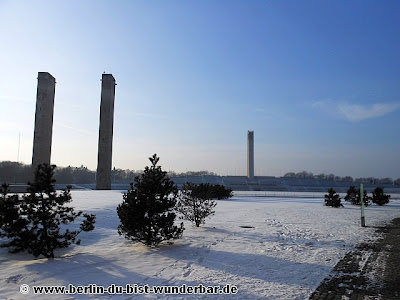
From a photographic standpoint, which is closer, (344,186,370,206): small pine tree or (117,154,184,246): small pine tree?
(117,154,184,246): small pine tree

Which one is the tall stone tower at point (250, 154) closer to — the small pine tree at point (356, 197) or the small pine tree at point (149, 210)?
the small pine tree at point (356, 197)

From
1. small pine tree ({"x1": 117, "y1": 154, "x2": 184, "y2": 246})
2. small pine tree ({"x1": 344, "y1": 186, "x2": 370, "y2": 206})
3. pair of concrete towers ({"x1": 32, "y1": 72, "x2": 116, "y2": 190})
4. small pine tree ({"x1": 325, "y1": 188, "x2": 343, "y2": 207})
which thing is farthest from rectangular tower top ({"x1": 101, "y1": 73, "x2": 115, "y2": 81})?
small pine tree ({"x1": 117, "y1": 154, "x2": 184, "y2": 246})

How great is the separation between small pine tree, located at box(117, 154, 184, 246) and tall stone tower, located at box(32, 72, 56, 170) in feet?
116

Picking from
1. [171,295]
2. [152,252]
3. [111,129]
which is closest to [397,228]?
[152,252]

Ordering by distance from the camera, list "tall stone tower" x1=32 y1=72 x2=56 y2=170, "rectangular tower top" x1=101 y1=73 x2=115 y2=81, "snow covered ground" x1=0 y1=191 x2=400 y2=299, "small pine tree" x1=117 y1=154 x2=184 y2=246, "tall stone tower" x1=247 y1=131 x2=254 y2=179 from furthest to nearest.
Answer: "tall stone tower" x1=247 y1=131 x2=254 y2=179
"rectangular tower top" x1=101 y1=73 x2=115 y2=81
"tall stone tower" x1=32 y1=72 x2=56 y2=170
"small pine tree" x1=117 y1=154 x2=184 y2=246
"snow covered ground" x1=0 y1=191 x2=400 y2=299

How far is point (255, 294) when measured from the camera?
5496 millimetres

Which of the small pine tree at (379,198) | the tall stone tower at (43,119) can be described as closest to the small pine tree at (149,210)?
the small pine tree at (379,198)

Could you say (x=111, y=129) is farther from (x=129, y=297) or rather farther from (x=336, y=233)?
(x=129, y=297)

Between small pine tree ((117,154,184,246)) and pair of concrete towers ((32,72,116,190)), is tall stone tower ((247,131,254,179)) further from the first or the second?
small pine tree ((117,154,184,246))

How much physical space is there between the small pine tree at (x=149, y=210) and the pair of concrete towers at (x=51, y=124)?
3457 cm

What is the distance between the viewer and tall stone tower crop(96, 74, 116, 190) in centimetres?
4256

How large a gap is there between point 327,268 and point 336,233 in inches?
213

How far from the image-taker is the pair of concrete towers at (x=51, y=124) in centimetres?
4041

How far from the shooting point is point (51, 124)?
41875mm
